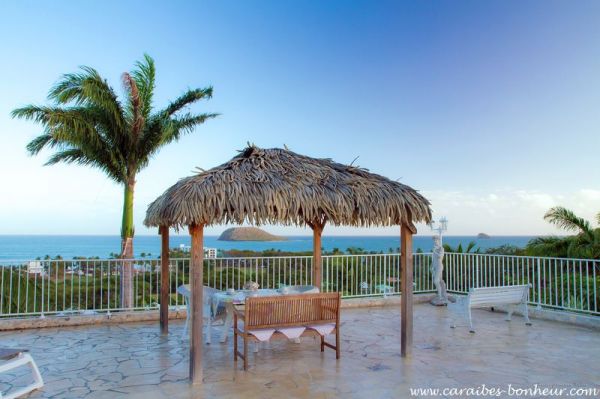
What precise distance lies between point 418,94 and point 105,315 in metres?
10.3

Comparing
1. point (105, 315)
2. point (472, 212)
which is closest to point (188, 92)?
point (105, 315)

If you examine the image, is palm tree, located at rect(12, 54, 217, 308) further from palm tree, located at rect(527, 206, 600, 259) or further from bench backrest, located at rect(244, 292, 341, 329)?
palm tree, located at rect(527, 206, 600, 259)

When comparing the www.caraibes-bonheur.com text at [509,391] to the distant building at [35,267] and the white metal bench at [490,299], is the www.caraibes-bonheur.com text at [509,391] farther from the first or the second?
the distant building at [35,267]

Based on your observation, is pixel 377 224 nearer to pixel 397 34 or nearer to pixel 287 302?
pixel 287 302

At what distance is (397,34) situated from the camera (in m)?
11.3

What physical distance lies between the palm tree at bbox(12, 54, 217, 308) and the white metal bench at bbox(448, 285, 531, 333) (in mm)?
6230

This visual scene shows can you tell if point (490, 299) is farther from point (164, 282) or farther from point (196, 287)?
point (164, 282)

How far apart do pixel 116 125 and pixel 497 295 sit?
8.31 meters

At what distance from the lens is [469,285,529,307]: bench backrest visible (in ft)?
21.8

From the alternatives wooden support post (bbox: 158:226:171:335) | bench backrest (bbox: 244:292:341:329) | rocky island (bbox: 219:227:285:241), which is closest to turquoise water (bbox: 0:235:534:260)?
rocky island (bbox: 219:227:285:241)

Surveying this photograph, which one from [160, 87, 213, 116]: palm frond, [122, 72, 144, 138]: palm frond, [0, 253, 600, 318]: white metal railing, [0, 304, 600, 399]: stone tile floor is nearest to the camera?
[0, 304, 600, 399]: stone tile floor

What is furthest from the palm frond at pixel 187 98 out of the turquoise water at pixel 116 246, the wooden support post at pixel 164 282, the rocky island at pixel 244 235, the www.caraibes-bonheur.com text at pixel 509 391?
the turquoise water at pixel 116 246

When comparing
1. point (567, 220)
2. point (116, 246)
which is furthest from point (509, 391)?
point (116, 246)

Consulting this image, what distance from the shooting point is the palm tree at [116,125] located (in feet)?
25.7
